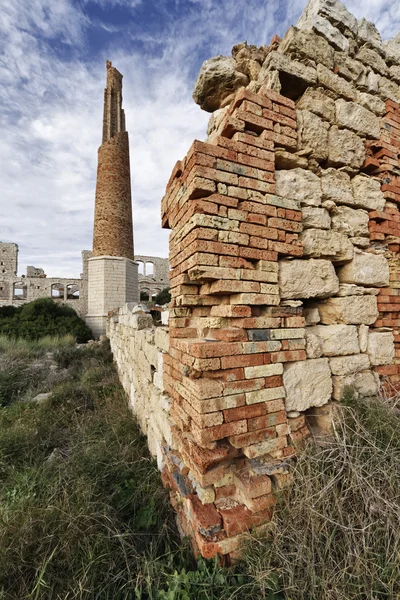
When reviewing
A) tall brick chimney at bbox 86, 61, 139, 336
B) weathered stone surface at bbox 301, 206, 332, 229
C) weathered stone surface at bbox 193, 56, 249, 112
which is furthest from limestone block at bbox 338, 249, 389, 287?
tall brick chimney at bbox 86, 61, 139, 336

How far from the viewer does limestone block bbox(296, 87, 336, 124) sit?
2203 mm

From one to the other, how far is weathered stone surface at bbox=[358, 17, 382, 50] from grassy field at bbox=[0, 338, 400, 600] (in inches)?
129

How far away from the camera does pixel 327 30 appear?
7.63 ft

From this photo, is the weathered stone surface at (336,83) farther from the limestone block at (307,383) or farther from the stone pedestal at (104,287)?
the stone pedestal at (104,287)

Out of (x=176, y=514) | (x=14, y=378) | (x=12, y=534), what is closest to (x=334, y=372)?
(x=176, y=514)

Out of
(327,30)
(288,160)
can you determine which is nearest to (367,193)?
(288,160)

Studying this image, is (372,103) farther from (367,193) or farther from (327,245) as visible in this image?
(327,245)

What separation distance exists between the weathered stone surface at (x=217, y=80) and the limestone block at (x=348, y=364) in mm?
2504

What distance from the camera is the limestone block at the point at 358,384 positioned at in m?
2.01

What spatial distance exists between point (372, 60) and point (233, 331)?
2982mm

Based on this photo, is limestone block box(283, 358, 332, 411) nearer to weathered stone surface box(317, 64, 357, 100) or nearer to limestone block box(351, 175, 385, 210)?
limestone block box(351, 175, 385, 210)

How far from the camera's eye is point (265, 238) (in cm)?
186

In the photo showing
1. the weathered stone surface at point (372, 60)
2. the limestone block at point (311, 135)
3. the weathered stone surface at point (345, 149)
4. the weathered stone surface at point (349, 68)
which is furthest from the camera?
the weathered stone surface at point (372, 60)

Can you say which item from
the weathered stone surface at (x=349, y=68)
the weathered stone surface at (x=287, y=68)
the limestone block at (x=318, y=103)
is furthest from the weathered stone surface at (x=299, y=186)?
the weathered stone surface at (x=349, y=68)
